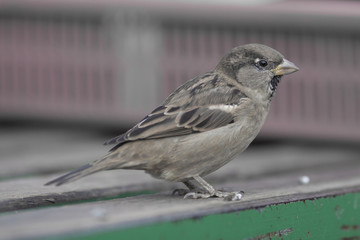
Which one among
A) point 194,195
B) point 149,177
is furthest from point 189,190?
point 149,177

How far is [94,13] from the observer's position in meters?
8.51

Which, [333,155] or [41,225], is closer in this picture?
[41,225]

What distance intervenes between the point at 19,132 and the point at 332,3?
3913 mm

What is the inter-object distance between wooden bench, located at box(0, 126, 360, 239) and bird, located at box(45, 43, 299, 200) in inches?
7.2

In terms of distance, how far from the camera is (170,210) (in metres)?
3.09

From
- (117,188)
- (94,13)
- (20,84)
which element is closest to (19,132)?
(20,84)

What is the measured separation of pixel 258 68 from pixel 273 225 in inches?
51.5

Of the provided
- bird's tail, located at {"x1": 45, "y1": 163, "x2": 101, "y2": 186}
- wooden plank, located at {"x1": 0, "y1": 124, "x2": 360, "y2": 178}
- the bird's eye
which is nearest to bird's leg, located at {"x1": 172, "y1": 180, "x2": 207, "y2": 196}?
bird's tail, located at {"x1": 45, "y1": 163, "x2": 101, "y2": 186}

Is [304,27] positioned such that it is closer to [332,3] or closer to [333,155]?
[332,3]

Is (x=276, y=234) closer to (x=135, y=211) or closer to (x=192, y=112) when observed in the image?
(x=135, y=211)

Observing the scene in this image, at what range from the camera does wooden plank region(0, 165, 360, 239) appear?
8.58ft

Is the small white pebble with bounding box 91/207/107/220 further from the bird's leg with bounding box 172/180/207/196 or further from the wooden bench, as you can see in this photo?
the bird's leg with bounding box 172/180/207/196

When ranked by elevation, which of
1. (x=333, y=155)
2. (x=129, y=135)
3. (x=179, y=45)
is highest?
(x=179, y=45)

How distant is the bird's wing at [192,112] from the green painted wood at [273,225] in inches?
29.1
